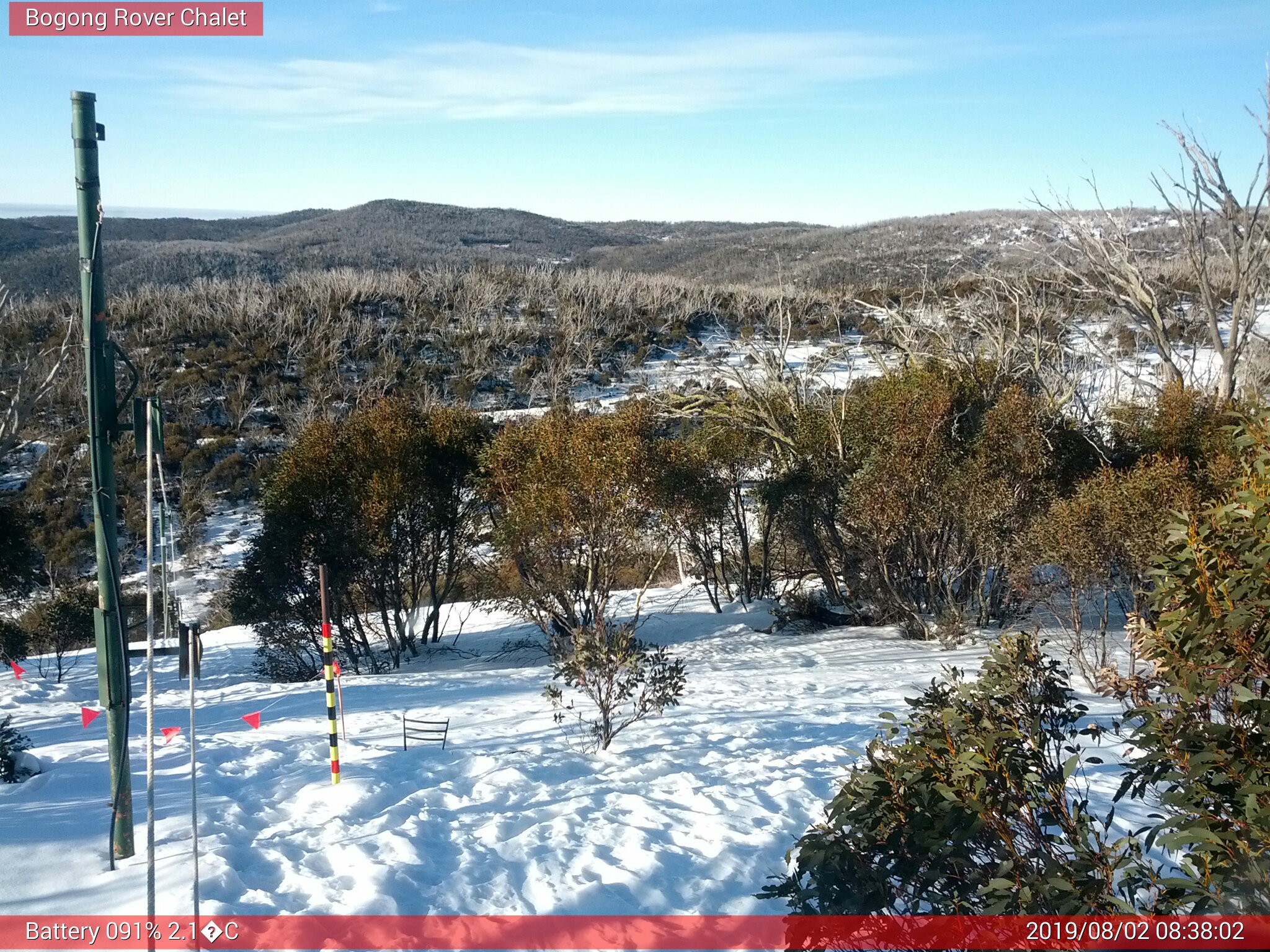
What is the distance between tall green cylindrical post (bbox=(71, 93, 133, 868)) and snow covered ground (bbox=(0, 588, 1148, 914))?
54 centimetres

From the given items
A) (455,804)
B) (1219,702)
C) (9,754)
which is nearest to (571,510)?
(455,804)

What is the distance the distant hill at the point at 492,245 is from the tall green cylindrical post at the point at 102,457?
175 ft

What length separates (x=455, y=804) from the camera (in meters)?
6.04

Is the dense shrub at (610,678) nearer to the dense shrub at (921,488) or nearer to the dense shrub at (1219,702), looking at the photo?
the dense shrub at (1219,702)

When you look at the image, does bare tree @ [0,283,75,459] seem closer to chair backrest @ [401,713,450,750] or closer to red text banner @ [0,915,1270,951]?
chair backrest @ [401,713,450,750]

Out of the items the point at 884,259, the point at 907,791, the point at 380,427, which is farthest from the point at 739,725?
the point at 884,259

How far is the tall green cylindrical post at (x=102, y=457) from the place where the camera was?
416 centimetres

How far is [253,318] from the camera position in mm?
44469

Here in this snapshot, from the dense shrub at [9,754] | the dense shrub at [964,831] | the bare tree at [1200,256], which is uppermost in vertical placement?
the bare tree at [1200,256]

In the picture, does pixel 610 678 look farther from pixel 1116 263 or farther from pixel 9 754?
pixel 1116 263

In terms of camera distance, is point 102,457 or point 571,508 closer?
point 102,457

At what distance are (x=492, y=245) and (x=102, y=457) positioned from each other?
314 ft

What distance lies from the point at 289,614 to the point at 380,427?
371 cm

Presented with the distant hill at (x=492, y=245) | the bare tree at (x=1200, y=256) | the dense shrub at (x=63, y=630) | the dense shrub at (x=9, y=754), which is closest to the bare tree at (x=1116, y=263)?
the bare tree at (x=1200, y=256)
